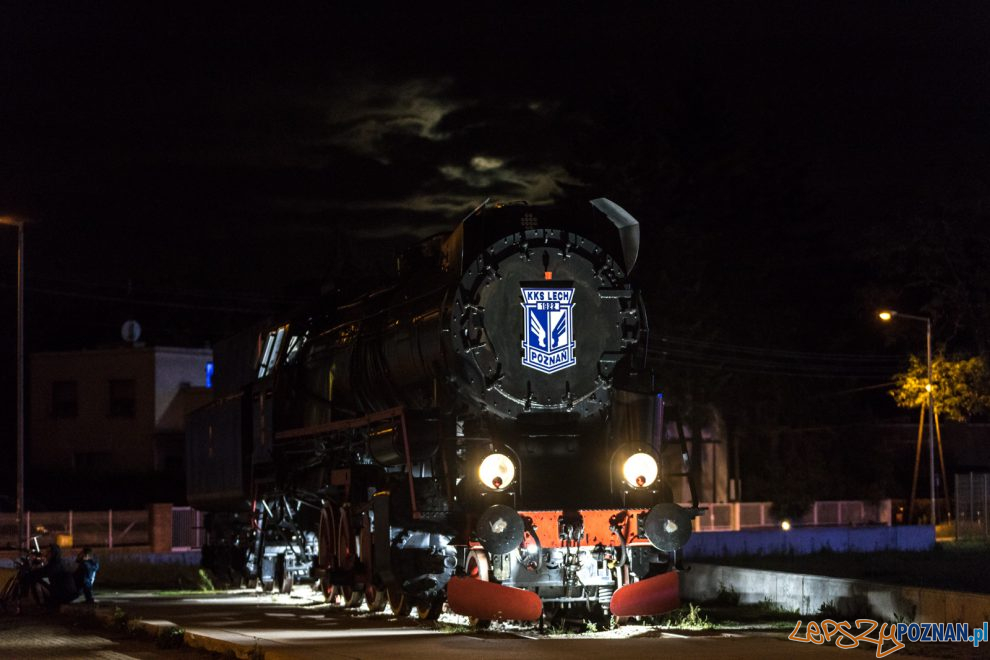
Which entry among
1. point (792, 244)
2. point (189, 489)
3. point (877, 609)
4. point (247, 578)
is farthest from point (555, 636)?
point (792, 244)

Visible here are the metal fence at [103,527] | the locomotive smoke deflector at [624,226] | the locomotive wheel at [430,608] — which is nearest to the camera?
the locomotive smoke deflector at [624,226]

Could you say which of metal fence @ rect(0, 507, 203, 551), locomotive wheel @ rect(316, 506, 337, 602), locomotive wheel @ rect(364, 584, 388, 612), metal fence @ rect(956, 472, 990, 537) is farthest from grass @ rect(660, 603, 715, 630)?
metal fence @ rect(956, 472, 990, 537)

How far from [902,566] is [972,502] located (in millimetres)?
19541

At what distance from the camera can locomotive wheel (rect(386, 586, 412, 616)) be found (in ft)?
57.1

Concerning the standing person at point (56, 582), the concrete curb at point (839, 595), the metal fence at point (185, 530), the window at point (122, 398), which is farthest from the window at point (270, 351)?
the window at point (122, 398)

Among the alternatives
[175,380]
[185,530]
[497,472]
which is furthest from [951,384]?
[497,472]

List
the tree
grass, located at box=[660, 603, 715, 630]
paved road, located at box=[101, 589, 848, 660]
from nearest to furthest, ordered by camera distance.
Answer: paved road, located at box=[101, 589, 848, 660] < grass, located at box=[660, 603, 715, 630] < the tree

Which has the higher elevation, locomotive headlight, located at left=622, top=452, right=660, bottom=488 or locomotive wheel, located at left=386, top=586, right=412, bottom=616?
locomotive headlight, located at left=622, top=452, right=660, bottom=488

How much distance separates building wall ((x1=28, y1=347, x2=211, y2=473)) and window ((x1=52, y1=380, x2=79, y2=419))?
3.9 inches

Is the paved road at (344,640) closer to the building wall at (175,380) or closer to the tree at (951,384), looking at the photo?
the tree at (951,384)

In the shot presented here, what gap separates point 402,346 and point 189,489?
11.8 m

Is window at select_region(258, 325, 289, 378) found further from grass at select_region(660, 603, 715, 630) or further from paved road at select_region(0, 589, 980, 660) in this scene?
grass at select_region(660, 603, 715, 630)

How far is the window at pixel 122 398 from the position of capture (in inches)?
2267

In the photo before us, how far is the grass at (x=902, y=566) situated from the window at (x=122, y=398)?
33.0m
